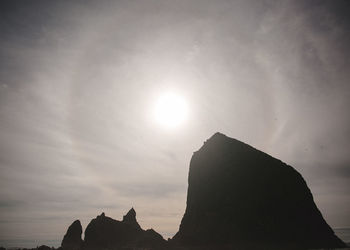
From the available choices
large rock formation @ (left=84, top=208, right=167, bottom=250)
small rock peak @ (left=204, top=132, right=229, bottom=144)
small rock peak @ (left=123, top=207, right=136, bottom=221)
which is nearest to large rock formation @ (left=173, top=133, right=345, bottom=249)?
small rock peak @ (left=204, top=132, right=229, bottom=144)

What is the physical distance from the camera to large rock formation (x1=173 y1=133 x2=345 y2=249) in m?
42.3

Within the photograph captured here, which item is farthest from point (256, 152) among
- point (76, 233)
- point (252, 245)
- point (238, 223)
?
point (76, 233)

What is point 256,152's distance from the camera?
51531mm

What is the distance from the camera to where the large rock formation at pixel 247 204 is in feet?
139

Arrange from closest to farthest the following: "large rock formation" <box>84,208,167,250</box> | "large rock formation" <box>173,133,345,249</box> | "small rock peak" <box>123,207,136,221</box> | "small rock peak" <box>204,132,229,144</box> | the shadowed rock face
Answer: "large rock formation" <box>173,133,345,249</box> → "small rock peak" <box>204,132,229,144</box> → "large rock formation" <box>84,208,167,250</box> → "small rock peak" <box>123,207,136,221</box> → the shadowed rock face

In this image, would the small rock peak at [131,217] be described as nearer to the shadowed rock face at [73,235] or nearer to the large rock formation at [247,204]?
the shadowed rock face at [73,235]

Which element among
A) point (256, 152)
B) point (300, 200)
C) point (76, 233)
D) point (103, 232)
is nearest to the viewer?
point (300, 200)

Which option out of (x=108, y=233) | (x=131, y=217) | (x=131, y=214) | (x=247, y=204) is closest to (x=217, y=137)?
(x=247, y=204)

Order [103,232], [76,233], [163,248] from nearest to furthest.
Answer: [163,248] → [103,232] → [76,233]

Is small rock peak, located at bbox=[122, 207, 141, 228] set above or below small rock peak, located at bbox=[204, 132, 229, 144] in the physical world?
below

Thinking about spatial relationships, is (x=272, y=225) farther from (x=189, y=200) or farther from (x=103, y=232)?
(x=103, y=232)

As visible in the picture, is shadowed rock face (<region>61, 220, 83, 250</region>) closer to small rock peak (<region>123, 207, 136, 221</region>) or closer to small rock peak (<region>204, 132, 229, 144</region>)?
small rock peak (<region>123, 207, 136, 221</region>)

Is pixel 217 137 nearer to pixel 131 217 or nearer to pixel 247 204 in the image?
pixel 247 204

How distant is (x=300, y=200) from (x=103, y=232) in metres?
50.1
